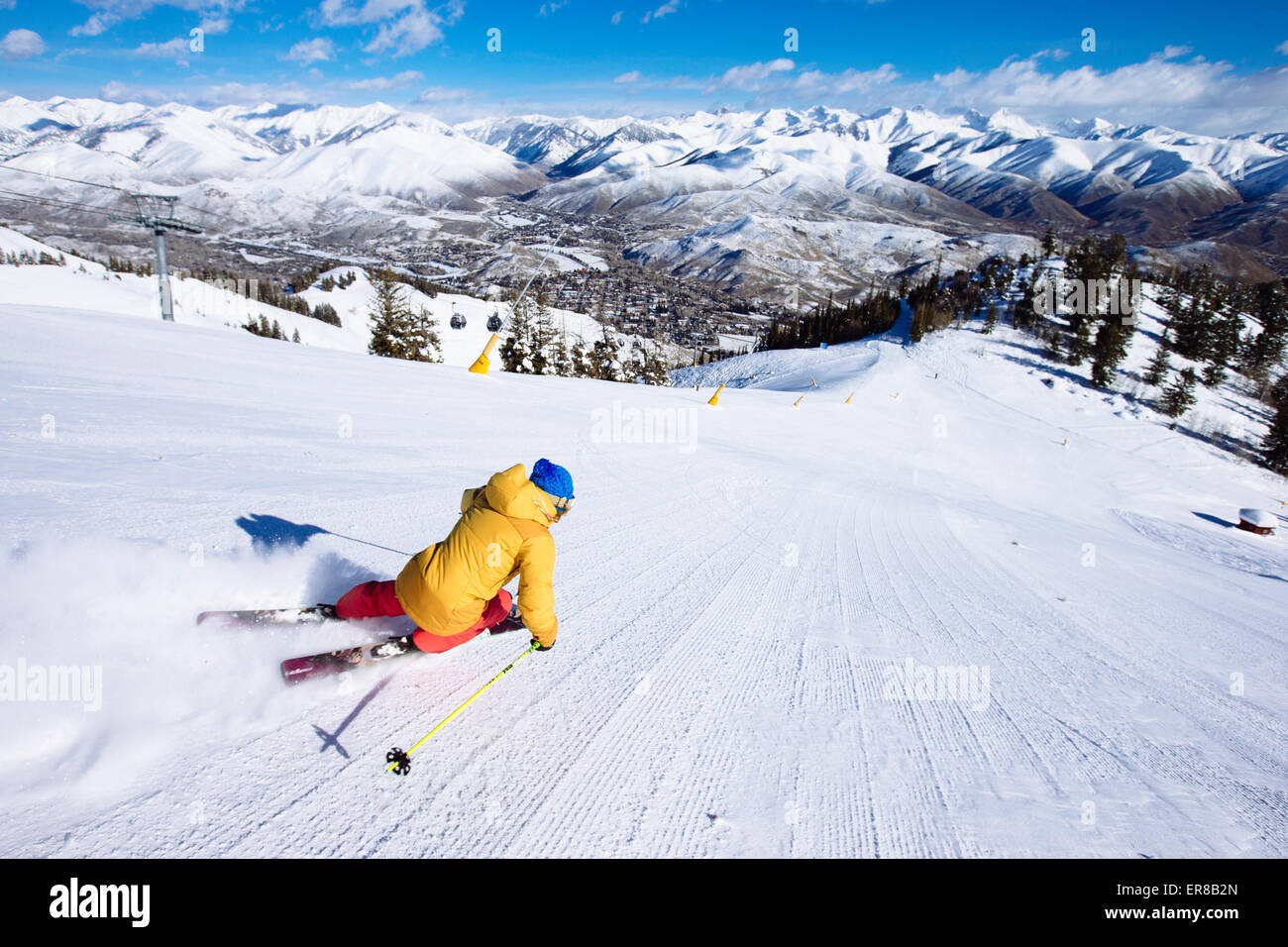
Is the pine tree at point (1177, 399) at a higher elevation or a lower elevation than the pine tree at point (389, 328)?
lower

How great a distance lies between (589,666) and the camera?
412 centimetres

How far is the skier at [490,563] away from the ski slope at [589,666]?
42 centimetres

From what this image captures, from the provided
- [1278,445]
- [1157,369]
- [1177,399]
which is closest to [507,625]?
[1278,445]

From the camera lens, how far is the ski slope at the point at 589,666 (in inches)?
109

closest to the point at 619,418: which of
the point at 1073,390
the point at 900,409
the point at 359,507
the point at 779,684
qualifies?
the point at 359,507

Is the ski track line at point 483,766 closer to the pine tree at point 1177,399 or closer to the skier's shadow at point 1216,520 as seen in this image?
the skier's shadow at point 1216,520

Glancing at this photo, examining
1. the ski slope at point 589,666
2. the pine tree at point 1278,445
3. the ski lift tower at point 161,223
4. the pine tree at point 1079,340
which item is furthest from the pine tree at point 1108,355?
the ski lift tower at point 161,223

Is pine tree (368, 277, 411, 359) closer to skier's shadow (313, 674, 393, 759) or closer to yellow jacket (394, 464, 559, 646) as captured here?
yellow jacket (394, 464, 559, 646)

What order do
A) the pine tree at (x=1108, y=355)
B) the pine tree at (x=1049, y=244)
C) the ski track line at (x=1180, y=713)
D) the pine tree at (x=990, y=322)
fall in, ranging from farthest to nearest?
the pine tree at (x=1049, y=244), the pine tree at (x=990, y=322), the pine tree at (x=1108, y=355), the ski track line at (x=1180, y=713)

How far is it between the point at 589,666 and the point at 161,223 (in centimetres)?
4167
